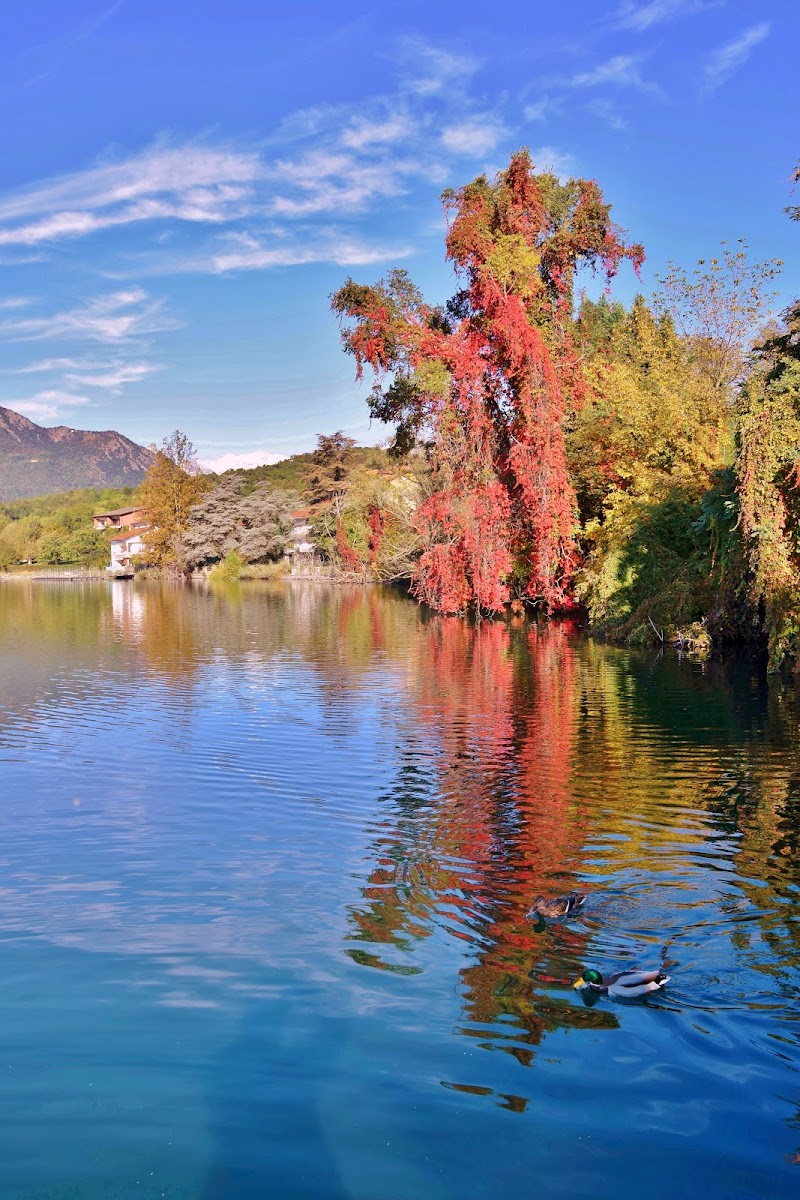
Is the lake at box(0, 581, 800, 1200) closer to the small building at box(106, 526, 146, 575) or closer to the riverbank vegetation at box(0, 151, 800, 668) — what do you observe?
the riverbank vegetation at box(0, 151, 800, 668)

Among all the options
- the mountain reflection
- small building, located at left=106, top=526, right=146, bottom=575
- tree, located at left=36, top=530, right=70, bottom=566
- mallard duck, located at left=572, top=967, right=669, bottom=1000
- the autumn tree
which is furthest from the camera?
tree, located at left=36, top=530, right=70, bottom=566

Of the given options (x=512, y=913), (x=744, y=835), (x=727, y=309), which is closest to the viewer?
(x=512, y=913)

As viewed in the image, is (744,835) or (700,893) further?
(744,835)

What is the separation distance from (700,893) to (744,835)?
2.18 meters

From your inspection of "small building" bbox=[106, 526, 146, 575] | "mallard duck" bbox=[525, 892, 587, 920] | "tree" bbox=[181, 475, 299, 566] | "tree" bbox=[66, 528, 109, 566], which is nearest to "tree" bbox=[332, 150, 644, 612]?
"mallard duck" bbox=[525, 892, 587, 920]

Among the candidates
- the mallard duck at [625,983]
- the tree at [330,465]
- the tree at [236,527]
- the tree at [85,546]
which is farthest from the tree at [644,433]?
the tree at [85,546]

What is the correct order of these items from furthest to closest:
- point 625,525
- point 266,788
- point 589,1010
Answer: point 625,525 < point 266,788 < point 589,1010

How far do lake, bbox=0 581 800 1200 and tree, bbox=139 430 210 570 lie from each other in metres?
86.8

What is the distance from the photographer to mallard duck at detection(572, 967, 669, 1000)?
268 inches

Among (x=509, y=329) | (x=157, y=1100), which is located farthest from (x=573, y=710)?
(x=509, y=329)

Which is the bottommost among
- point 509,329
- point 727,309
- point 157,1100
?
point 157,1100

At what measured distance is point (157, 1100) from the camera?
5902mm

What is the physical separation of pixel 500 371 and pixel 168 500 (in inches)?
2832

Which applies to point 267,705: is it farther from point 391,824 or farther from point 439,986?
point 439,986
